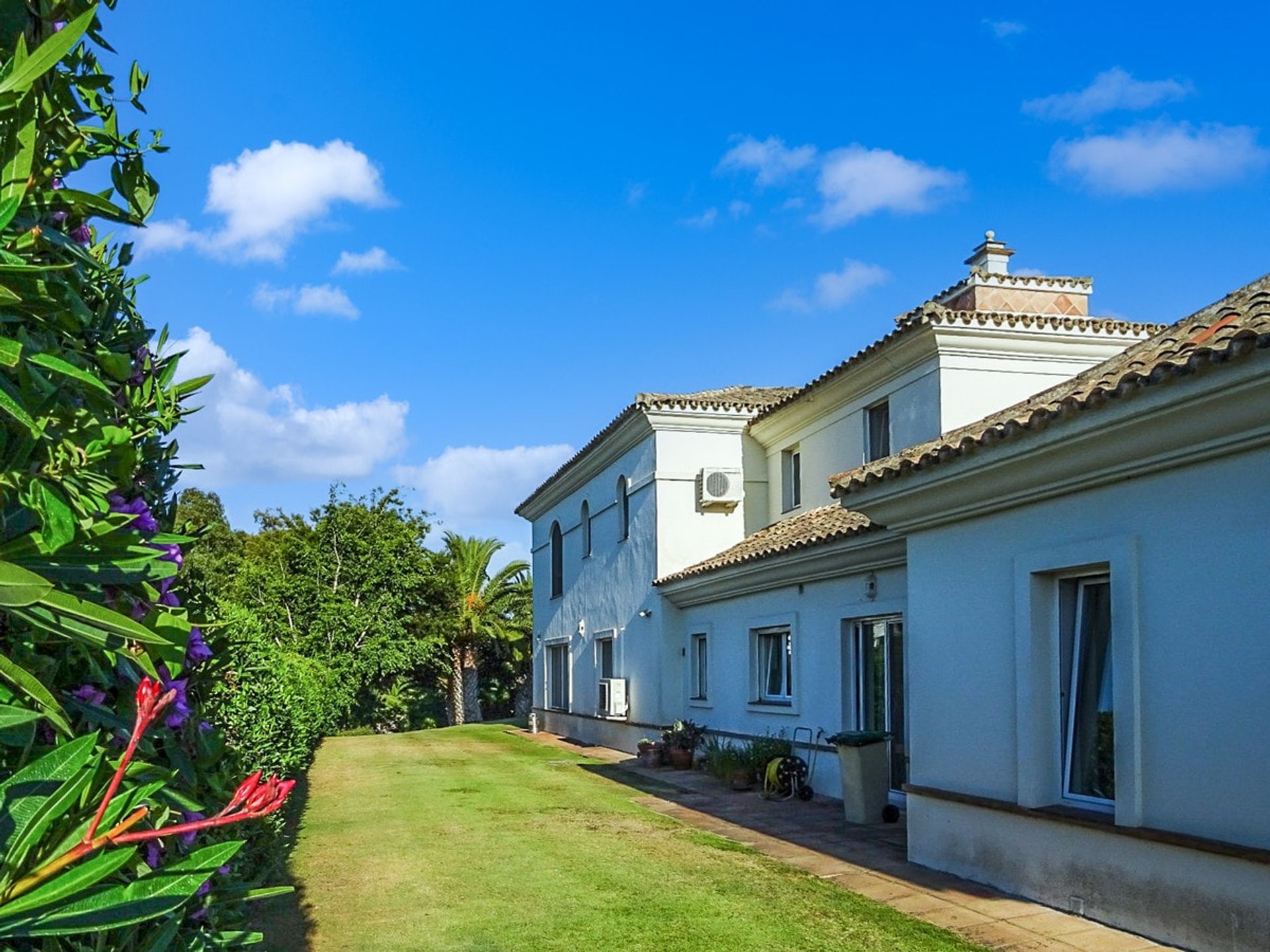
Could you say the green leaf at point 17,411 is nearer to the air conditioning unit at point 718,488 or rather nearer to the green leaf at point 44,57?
the green leaf at point 44,57

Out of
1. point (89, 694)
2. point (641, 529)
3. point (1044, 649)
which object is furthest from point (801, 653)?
point (89, 694)

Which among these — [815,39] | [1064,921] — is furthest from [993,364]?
[1064,921]

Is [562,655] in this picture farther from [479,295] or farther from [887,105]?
[887,105]

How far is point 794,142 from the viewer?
18.1 metres

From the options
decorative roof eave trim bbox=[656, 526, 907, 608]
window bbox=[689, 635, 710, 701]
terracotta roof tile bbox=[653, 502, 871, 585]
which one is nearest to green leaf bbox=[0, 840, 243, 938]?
terracotta roof tile bbox=[653, 502, 871, 585]

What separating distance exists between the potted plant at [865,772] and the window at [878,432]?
20.4 ft

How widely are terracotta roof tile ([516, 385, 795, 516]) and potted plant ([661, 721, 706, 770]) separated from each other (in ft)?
20.7

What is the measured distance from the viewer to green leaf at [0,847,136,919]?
1.10 meters

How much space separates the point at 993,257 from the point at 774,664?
295 inches

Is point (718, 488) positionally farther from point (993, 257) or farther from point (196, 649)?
point (196, 649)

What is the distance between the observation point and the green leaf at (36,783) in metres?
1.26

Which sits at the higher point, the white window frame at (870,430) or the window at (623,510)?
the white window frame at (870,430)

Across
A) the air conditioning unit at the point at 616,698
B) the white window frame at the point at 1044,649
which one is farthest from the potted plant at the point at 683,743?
the white window frame at the point at 1044,649

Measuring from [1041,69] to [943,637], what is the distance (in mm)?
9017
